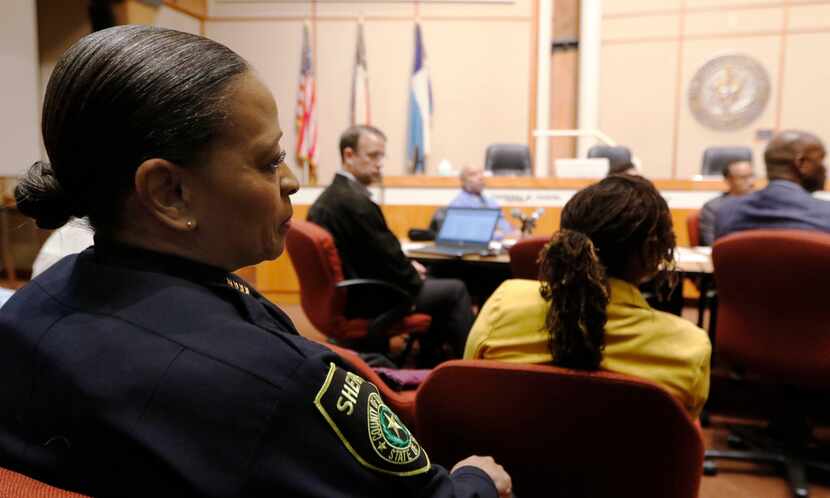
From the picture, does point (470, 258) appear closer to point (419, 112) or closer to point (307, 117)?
point (419, 112)

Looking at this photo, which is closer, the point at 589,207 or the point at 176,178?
the point at 176,178

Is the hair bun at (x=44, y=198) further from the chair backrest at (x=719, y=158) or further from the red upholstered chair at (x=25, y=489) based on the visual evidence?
the chair backrest at (x=719, y=158)

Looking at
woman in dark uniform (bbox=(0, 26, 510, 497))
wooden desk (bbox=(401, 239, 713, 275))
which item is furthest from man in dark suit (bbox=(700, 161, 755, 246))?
woman in dark uniform (bbox=(0, 26, 510, 497))

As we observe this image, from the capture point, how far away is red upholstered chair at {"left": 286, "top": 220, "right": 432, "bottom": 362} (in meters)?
2.68

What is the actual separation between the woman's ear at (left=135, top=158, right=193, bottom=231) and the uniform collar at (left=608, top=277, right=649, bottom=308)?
0.86 metres

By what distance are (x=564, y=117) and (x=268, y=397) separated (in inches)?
314

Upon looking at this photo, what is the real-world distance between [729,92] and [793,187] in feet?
19.0

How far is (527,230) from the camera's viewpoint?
350cm

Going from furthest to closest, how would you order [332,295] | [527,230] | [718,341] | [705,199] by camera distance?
1. [705,199]
2. [527,230]
3. [332,295]
4. [718,341]

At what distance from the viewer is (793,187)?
2484mm

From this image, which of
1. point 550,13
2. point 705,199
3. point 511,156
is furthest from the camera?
point 550,13

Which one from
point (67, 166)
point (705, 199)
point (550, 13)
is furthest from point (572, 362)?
point (550, 13)

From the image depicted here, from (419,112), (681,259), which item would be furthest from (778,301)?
(419,112)

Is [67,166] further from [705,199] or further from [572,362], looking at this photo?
[705,199]
